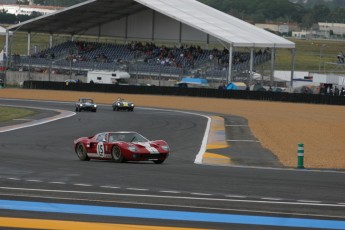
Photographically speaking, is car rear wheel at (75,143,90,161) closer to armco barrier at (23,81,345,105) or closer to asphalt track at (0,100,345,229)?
asphalt track at (0,100,345,229)

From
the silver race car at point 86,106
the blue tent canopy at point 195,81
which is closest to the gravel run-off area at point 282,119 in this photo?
the blue tent canopy at point 195,81

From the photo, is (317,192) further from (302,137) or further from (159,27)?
(159,27)

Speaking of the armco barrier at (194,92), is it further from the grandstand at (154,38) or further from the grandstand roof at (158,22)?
the grandstand roof at (158,22)

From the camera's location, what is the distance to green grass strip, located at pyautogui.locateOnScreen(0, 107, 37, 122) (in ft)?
150

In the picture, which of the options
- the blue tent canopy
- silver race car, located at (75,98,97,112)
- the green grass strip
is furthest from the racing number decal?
the blue tent canopy

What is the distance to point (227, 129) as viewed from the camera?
39.4 meters

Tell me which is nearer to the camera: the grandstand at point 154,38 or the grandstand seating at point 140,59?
the grandstand at point 154,38

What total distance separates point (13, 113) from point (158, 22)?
4099 cm

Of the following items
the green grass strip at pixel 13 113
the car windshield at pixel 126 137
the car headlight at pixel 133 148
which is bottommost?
the green grass strip at pixel 13 113

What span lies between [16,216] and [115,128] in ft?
83.7

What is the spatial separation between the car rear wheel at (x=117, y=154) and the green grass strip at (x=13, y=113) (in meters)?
21.2

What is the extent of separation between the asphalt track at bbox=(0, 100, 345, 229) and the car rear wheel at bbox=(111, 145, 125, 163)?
364 mm

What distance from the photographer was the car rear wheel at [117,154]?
23.0 metres

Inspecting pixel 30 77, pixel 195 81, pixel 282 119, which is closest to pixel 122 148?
pixel 282 119
